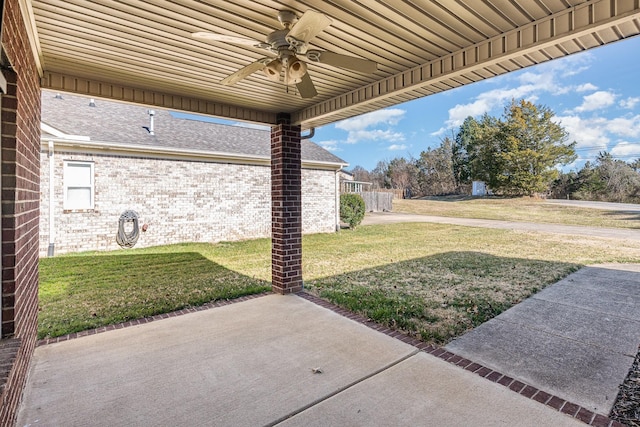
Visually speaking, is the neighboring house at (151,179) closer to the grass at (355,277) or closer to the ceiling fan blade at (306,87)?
the grass at (355,277)

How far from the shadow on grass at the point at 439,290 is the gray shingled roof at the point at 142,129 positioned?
22.1 feet

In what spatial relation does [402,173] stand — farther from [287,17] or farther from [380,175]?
[287,17]

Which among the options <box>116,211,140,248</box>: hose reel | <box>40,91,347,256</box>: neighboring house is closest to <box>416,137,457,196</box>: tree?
<box>40,91,347,256</box>: neighboring house

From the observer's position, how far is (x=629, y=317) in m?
4.17

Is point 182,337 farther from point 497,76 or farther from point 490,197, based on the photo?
point 490,197

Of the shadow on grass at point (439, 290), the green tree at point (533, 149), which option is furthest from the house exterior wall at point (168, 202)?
the green tree at point (533, 149)

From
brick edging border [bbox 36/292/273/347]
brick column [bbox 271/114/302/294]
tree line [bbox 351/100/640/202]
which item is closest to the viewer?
brick edging border [bbox 36/292/273/347]

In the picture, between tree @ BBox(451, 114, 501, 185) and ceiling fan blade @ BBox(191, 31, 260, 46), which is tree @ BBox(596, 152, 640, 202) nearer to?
tree @ BBox(451, 114, 501, 185)

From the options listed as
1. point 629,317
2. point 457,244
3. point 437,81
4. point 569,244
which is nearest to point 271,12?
point 437,81

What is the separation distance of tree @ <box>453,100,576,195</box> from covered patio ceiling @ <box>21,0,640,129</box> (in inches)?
1044

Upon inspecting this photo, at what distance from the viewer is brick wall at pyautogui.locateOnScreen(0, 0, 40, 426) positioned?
2.17m

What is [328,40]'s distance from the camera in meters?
3.01

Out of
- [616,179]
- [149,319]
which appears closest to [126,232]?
[149,319]

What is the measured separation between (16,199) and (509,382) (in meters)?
4.11
